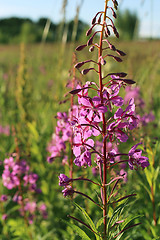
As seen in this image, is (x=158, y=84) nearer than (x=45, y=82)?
Yes

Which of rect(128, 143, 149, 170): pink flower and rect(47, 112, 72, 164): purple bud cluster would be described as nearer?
rect(128, 143, 149, 170): pink flower

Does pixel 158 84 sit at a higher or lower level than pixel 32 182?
higher

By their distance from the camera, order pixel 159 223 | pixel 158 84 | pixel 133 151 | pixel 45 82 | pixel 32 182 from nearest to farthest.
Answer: pixel 133 151, pixel 159 223, pixel 32 182, pixel 158 84, pixel 45 82

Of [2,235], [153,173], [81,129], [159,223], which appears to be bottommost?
[2,235]

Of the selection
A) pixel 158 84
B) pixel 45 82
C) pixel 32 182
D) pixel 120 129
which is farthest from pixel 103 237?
pixel 45 82

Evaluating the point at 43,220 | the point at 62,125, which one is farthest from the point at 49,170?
the point at 62,125

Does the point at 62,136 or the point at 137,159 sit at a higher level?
the point at 62,136

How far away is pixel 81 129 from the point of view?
142 cm

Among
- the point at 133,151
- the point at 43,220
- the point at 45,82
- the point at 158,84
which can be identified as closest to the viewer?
the point at 133,151

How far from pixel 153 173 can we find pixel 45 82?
8.90 m

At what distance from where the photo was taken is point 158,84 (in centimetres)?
820

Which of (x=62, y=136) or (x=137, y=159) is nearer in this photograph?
(x=137, y=159)

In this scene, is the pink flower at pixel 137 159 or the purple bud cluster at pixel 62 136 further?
the purple bud cluster at pixel 62 136

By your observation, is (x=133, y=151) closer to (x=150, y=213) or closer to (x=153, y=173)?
(x=153, y=173)
